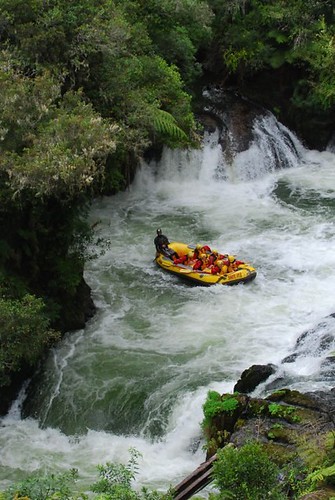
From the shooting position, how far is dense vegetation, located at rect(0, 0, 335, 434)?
1041 centimetres

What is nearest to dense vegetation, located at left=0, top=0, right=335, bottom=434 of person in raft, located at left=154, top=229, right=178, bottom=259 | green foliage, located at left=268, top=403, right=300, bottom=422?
person in raft, located at left=154, top=229, right=178, bottom=259

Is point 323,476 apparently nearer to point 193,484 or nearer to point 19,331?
point 193,484

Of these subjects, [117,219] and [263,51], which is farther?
[263,51]

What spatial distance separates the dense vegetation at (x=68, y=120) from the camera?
34.1 ft

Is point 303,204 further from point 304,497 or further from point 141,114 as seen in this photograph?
point 304,497

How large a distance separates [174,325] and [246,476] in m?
6.88

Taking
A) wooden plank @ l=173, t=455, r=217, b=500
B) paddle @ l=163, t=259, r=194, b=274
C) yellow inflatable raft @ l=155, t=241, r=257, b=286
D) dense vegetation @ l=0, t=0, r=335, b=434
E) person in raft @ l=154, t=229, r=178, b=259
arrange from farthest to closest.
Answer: person in raft @ l=154, t=229, r=178, b=259 < paddle @ l=163, t=259, r=194, b=274 < yellow inflatable raft @ l=155, t=241, r=257, b=286 < dense vegetation @ l=0, t=0, r=335, b=434 < wooden plank @ l=173, t=455, r=217, b=500

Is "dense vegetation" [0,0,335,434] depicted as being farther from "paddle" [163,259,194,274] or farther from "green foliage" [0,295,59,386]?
"paddle" [163,259,194,274]

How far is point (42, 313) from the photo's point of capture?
11531 millimetres

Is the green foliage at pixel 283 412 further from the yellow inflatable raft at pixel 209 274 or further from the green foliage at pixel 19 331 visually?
the yellow inflatable raft at pixel 209 274

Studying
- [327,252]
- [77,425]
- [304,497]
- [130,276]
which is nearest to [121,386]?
[77,425]

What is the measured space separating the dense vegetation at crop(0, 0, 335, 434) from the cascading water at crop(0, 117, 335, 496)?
87cm

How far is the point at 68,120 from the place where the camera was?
1080cm

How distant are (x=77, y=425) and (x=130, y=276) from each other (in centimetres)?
481
